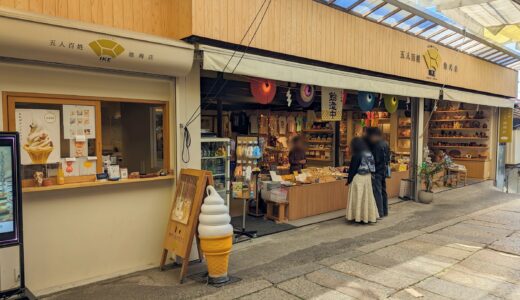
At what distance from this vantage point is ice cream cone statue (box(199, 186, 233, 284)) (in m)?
4.61

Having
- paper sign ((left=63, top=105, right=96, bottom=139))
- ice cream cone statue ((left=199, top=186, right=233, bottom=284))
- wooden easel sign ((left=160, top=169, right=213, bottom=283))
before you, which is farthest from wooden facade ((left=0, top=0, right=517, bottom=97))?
ice cream cone statue ((left=199, top=186, right=233, bottom=284))

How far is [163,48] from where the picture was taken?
189 inches

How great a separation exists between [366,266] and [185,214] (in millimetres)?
2741

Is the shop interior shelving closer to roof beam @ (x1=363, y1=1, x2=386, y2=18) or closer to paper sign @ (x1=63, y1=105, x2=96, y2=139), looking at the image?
roof beam @ (x1=363, y1=1, x2=386, y2=18)

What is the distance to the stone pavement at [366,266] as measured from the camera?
456 centimetres

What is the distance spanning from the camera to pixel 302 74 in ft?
21.5

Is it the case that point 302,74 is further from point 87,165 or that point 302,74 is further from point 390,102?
point 390,102

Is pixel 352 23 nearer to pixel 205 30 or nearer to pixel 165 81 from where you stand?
pixel 205 30

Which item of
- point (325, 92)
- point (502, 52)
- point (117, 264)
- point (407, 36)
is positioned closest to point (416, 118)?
point (407, 36)

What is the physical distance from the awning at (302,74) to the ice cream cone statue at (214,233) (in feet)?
6.19

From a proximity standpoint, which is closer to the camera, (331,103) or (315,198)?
(331,103)

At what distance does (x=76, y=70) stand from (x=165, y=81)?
1.21 metres

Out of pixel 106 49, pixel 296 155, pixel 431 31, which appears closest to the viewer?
pixel 106 49

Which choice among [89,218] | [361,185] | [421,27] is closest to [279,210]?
[361,185]
